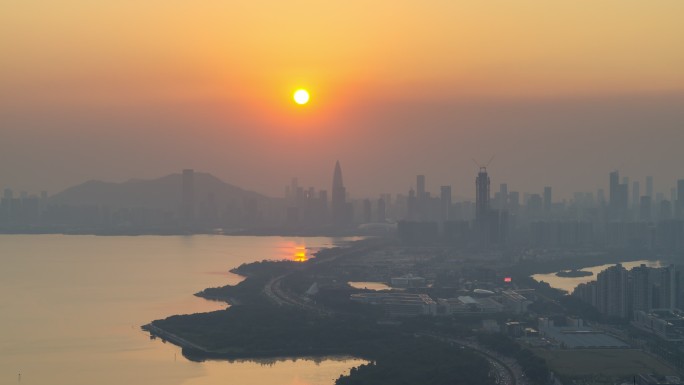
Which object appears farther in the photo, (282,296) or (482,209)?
(482,209)

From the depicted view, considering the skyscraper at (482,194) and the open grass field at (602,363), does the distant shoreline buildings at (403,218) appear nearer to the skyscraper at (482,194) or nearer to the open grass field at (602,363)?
the skyscraper at (482,194)

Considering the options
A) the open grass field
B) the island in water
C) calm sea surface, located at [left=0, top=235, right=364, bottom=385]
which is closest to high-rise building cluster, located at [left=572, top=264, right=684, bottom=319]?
the open grass field

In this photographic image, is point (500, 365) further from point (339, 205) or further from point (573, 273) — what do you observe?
point (339, 205)

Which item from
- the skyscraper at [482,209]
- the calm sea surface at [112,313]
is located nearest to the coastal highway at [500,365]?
the calm sea surface at [112,313]

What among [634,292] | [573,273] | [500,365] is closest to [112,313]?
[500,365]

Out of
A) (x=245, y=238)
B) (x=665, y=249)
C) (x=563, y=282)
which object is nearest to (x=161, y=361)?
(x=563, y=282)

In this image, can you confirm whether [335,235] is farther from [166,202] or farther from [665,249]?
[166,202]
